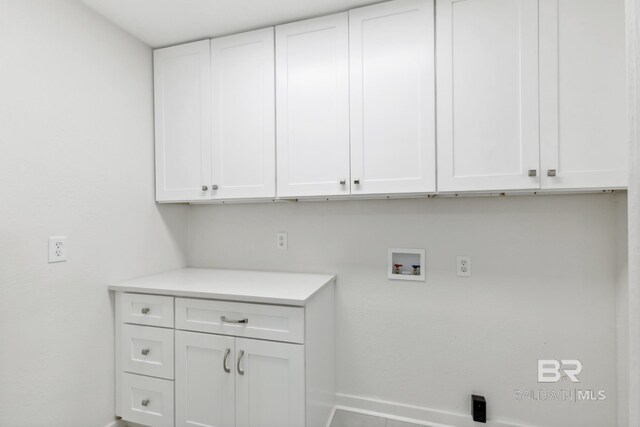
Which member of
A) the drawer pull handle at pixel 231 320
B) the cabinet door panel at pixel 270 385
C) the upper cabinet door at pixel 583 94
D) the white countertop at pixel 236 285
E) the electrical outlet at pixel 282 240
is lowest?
the cabinet door panel at pixel 270 385

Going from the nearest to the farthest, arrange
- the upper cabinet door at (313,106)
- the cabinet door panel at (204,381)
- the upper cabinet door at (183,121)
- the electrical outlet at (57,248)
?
1. the electrical outlet at (57,248)
2. the cabinet door panel at (204,381)
3. the upper cabinet door at (313,106)
4. the upper cabinet door at (183,121)

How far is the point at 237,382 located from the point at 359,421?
80 cm

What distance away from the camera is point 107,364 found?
168 centimetres

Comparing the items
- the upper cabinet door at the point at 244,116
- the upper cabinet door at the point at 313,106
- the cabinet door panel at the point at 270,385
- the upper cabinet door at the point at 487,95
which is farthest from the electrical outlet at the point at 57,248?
the upper cabinet door at the point at 487,95

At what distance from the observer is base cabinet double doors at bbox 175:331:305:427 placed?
1.42 metres

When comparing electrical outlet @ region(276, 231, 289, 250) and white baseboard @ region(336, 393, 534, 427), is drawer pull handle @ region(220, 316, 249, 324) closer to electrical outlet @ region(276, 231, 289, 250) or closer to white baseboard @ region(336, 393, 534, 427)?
electrical outlet @ region(276, 231, 289, 250)

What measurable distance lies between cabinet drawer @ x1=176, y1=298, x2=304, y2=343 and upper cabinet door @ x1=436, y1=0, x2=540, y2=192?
3.14 ft

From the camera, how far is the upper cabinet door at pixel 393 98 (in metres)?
1.49

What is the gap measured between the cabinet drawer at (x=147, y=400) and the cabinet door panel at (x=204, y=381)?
0.06 meters

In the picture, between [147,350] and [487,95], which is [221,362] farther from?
[487,95]

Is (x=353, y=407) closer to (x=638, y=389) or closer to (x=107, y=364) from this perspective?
(x=107, y=364)

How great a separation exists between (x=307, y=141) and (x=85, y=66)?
1.20m

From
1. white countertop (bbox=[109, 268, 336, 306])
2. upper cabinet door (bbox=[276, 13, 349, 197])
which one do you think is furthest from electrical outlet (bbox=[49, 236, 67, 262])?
upper cabinet door (bbox=[276, 13, 349, 197])

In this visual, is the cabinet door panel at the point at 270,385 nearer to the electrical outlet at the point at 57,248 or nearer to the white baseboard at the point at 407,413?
the white baseboard at the point at 407,413
